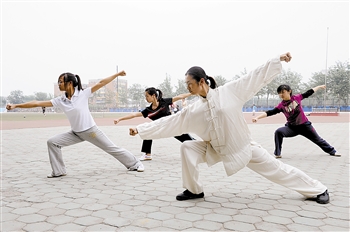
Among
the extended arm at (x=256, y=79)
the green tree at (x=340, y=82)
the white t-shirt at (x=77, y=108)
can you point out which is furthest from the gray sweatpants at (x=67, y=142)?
the green tree at (x=340, y=82)

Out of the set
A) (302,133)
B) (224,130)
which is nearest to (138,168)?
(224,130)

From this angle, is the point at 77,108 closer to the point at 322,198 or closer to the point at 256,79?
the point at 256,79

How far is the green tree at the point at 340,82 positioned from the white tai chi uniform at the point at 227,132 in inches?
2090

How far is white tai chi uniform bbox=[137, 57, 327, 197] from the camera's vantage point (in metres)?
3.37

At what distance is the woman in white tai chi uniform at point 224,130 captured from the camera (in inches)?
133

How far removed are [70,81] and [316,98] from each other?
5986 centimetres

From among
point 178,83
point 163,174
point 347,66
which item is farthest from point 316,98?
point 163,174

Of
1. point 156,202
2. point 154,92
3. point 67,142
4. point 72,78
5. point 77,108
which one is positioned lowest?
point 156,202

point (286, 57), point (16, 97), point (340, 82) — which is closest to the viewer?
point (286, 57)

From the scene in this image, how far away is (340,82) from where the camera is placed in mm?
50156

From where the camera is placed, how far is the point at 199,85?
344 cm

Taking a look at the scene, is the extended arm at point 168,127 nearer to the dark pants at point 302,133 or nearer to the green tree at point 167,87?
the dark pants at point 302,133

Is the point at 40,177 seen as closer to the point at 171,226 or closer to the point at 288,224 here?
the point at 171,226

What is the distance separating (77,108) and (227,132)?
2.62 metres
